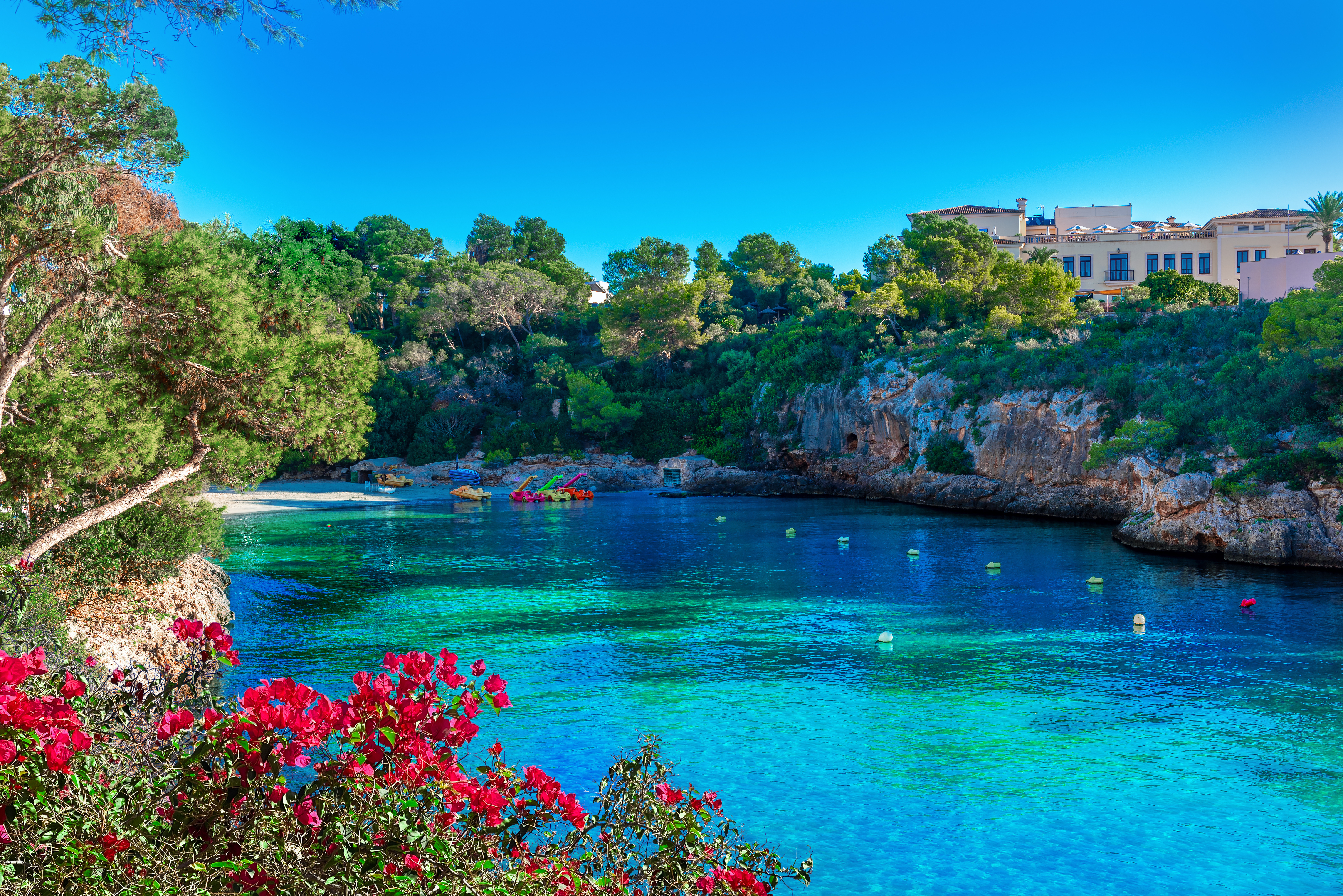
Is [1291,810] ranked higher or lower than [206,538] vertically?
lower

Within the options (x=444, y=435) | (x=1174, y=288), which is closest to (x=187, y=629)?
(x=444, y=435)

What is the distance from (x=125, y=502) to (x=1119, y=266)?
216ft

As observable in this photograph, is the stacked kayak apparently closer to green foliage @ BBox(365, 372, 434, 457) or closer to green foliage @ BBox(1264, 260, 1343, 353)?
green foliage @ BBox(365, 372, 434, 457)

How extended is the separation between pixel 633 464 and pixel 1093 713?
4531 cm

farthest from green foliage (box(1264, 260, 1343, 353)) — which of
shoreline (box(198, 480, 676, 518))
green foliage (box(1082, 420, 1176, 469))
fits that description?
shoreline (box(198, 480, 676, 518))

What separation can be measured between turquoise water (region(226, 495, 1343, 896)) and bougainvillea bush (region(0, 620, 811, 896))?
15.5ft

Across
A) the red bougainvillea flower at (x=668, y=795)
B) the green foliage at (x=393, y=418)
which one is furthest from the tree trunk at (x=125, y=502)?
the green foliage at (x=393, y=418)

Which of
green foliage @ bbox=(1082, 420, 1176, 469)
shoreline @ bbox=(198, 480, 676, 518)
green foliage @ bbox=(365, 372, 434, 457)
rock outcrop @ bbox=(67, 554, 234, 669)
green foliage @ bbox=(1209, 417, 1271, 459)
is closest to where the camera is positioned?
rock outcrop @ bbox=(67, 554, 234, 669)

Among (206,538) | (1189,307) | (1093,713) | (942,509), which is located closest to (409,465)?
(942,509)

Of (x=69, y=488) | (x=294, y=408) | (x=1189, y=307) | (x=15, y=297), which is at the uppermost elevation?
(x=1189, y=307)

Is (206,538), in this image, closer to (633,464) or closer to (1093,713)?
(1093,713)

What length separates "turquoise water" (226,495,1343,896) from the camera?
8.92 metres

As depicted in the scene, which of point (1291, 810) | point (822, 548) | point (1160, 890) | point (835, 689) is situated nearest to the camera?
point (1160, 890)

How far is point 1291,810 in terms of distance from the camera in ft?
31.0
